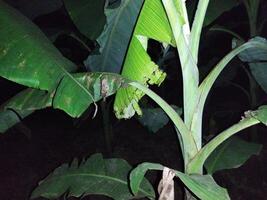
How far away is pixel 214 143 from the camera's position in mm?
1035

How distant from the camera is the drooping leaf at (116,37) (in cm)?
110

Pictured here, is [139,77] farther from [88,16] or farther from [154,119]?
[154,119]

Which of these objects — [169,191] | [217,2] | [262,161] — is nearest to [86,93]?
[169,191]

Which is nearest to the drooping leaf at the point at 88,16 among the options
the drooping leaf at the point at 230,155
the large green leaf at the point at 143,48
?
the large green leaf at the point at 143,48

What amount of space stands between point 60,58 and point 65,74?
0.07 metres

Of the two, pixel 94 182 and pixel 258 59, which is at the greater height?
pixel 258 59

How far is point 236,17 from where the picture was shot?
8.41 ft

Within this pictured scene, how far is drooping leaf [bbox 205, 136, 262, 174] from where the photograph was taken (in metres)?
1.36

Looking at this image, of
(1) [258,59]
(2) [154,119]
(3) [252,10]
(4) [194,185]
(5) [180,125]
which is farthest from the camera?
(3) [252,10]

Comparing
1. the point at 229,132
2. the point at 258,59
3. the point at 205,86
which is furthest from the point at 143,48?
the point at 258,59

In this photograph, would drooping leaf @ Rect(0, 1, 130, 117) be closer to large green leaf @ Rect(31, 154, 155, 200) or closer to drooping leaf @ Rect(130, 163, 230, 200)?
Result: drooping leaf @ Rect(130, 163, 230, 200)

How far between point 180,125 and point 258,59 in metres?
0.40

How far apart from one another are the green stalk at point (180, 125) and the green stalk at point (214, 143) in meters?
0.02

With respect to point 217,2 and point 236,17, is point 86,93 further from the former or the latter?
point 236,17
